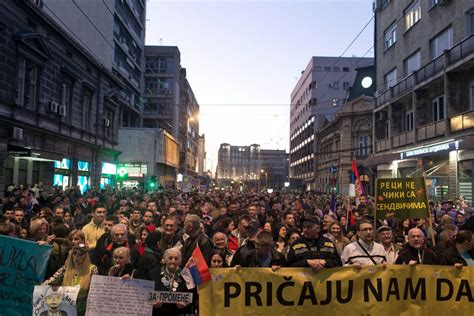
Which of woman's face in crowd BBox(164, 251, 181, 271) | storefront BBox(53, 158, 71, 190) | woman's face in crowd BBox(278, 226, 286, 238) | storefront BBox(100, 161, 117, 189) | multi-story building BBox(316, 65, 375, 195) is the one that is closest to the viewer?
woman's face in crowd BBox(164, 251, 181, 271)

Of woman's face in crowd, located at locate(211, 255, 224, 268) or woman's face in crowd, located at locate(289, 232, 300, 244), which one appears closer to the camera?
woman's face in crowd, located at locate(211, 255, 224, 268)

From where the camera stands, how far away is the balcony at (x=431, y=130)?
22.2 m

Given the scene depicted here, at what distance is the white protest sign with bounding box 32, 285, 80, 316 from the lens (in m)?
4.86

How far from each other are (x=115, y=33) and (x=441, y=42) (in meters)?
30.5

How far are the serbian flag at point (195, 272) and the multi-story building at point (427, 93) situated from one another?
1691cm

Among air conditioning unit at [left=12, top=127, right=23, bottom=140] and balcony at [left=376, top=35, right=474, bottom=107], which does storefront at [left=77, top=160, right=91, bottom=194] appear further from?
balcony at [left=376, top=35, right=474, bottom=107]

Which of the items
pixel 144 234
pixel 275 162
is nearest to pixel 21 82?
pixel 144 234

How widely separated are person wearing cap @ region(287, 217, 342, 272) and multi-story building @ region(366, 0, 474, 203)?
1559cm

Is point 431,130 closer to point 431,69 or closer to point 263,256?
point 431,69

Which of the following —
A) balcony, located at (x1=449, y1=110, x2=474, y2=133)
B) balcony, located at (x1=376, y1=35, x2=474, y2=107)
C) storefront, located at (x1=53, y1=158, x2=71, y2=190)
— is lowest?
storefront, located at (x1=53, y1=158, x2=71, y2=190)

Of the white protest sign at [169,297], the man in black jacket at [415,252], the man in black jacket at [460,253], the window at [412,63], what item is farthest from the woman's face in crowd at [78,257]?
the window at [412,63]

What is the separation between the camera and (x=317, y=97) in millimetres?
76688

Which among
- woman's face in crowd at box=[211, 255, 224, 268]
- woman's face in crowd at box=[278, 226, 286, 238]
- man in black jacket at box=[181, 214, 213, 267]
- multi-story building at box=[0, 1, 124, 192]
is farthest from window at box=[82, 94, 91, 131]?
woman's face in crowd at box=[211, 255, 224, 268]

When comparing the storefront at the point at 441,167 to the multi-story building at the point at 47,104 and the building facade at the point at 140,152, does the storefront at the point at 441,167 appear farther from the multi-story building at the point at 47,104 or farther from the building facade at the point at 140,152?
the building facade at the point at 140,152
